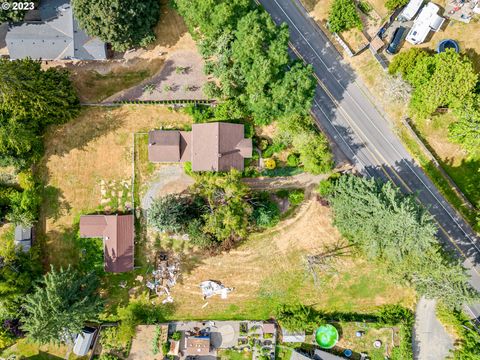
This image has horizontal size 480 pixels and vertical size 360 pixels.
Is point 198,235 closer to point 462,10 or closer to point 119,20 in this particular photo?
point 119,20

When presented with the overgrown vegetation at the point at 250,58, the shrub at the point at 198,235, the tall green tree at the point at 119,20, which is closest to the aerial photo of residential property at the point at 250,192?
the shrub at the point at 198,235

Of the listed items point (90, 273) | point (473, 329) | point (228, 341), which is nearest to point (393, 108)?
point (473, 329)

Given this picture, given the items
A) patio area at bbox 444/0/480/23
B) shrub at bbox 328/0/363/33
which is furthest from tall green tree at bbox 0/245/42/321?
patio area at bbox 444/0/480/23

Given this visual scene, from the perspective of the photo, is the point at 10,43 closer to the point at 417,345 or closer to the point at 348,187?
the point at 348,187

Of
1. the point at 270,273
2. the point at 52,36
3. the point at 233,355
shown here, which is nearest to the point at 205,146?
the point at 270,273

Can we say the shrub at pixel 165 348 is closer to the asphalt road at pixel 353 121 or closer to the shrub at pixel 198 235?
the shrub at pixel 198 235

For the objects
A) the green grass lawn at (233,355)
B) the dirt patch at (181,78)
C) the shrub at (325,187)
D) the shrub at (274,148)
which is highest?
the dirt patch at (181,78)
